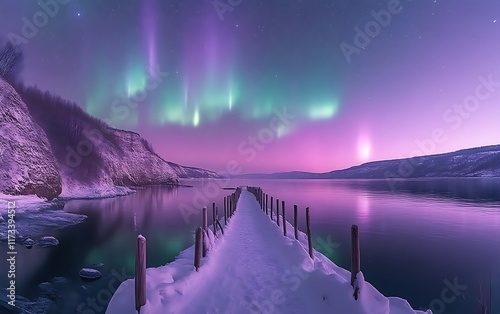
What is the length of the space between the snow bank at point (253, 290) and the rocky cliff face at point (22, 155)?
2853cm

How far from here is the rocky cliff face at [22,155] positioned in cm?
2770

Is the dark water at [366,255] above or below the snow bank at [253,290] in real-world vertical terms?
below

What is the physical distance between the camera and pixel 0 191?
25.6 meters

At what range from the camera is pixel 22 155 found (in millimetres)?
30391

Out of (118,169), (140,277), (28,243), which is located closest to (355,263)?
(140,277)

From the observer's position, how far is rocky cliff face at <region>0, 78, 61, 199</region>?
90.9 feet

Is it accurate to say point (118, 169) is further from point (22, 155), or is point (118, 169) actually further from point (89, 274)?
point (89, 274)

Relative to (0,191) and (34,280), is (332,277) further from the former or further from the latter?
(0,191)

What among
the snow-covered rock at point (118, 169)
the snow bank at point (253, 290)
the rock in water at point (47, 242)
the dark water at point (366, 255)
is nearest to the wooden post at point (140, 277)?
the snow bank at point (253, 290)

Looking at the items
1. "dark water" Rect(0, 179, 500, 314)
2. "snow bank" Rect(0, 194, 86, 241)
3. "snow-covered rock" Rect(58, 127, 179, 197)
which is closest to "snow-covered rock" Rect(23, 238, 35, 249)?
"dark water" Rect(0, 179, 500, 314)

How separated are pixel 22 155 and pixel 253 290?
1378 inches

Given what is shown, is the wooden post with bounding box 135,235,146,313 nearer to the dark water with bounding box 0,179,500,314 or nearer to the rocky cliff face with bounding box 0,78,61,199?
the dark water with bounding box 0,179,500,314

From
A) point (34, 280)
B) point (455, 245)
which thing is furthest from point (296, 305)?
point (455, 245)

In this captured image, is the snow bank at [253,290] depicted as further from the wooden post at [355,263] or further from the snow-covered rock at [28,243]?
the snow-covered rock at [28,243]
